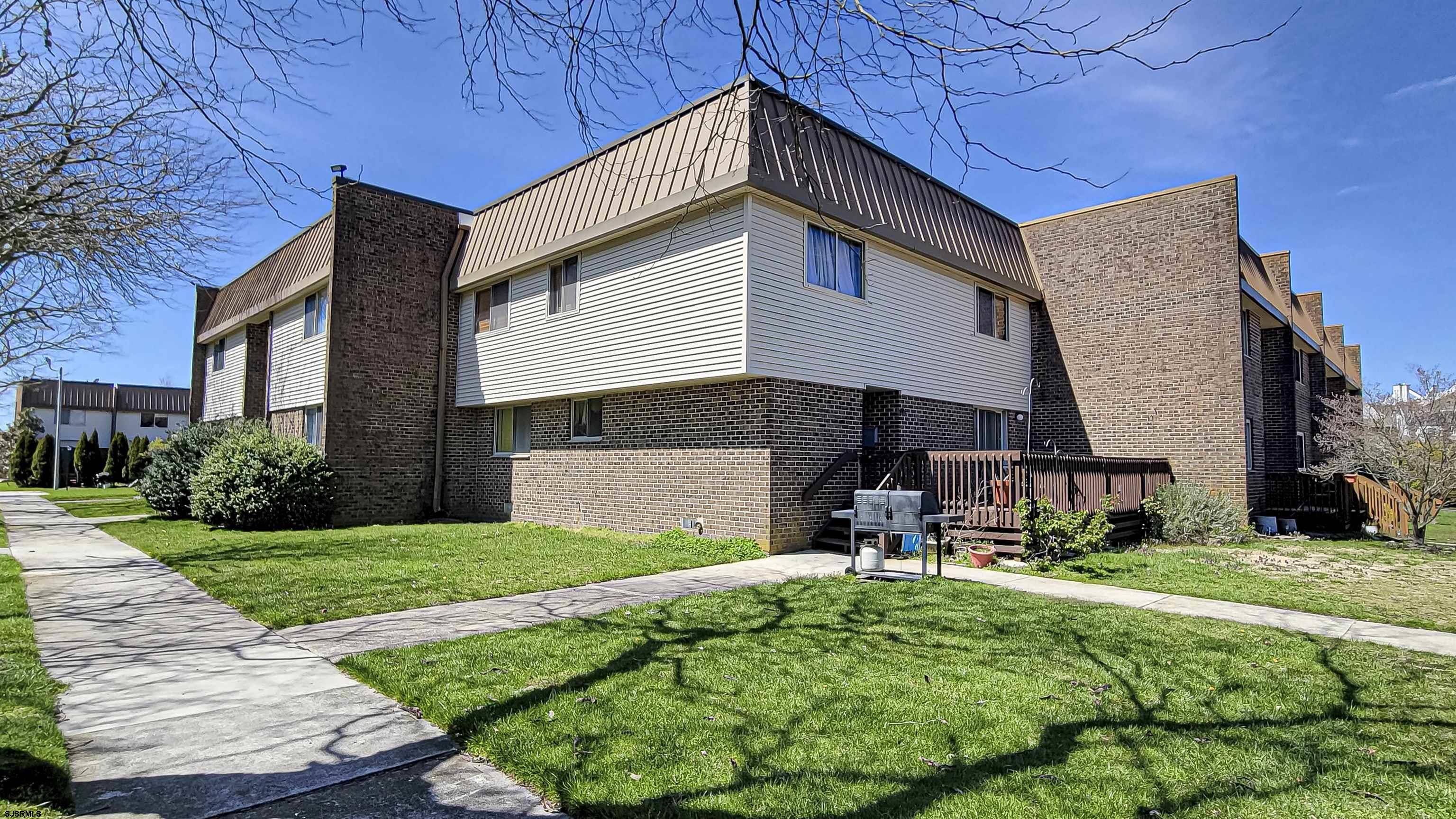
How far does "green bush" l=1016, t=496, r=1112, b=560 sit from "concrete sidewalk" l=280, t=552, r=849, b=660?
2883 mm

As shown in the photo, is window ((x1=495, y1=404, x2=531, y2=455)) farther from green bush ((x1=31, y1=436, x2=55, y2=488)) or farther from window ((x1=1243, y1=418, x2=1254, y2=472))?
green bush ((x1=31, y1=436, x2=55, y2=488))

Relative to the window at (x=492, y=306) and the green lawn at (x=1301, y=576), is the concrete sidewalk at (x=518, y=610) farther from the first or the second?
the window at (x=492, y=306)

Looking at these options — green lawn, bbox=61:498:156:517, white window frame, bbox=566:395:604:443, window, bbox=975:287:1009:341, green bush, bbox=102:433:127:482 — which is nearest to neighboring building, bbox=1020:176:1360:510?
window, bbox=975:287:1009:341

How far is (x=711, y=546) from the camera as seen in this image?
11281 millimetres

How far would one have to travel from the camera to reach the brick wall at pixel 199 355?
26.0 meters

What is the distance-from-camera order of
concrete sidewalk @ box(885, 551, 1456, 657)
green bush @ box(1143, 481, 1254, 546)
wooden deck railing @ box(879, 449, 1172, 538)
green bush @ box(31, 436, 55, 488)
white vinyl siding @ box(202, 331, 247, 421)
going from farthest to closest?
green bush @ box(31, 436, 55, 488)
white vinyl siding @ box(202, 331, 247, 421)
green bush @ box(1143, 481, 1254, 546)
wooden deck railing @ box(879, 449, 1172, 538)
concrete sidewalk @ box(885, 551, 1456, 657)

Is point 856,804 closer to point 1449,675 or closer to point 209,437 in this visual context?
point 1449,675

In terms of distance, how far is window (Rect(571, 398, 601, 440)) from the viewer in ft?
46.9

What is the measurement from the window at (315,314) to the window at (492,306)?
3218 millimetres

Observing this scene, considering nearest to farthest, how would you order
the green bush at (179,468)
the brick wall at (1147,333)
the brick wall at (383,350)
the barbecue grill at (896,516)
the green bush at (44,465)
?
the barbecue grill at (896,516)
the brick wall at (1147,333)
the brick wall at (383,350)
the green bush at (179,468)
the green bush at (44,465)

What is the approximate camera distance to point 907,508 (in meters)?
8.69

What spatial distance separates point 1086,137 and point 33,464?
49440 mm

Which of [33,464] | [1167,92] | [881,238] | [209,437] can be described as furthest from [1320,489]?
[33,464]

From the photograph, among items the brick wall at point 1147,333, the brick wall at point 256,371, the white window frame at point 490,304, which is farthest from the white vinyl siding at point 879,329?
the brick wall at point 256,371
